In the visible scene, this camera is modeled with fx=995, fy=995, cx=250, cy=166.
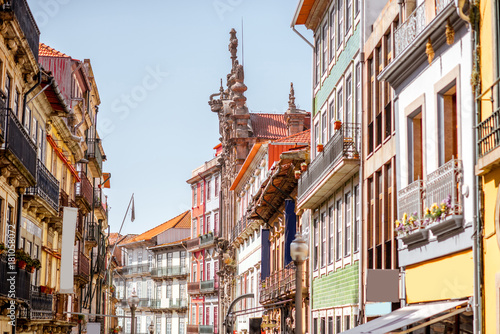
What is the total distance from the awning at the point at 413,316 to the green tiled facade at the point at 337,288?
715cm

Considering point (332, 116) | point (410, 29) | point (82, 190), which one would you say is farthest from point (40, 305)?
point (410, 29)

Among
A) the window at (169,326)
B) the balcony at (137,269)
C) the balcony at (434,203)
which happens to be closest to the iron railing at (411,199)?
the balcony at (434,203)

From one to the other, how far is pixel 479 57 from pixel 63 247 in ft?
82.1

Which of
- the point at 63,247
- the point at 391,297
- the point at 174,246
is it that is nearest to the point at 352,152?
the point at 391,297

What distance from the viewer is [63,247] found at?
121 ft

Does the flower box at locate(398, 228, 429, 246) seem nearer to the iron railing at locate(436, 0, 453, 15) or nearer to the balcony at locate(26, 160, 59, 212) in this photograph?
the iron railing at locate(436, 0, 453, 15)

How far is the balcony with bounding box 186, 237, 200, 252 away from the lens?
8212cm

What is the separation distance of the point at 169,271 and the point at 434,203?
78900 mm

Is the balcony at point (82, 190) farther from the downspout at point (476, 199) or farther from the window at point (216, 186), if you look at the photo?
the downspout at point (476, 199)

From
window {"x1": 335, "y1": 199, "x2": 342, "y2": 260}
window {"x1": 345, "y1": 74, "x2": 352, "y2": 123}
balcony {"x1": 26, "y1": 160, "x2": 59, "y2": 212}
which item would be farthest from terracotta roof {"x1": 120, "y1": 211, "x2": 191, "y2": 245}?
window {"x1": 345, "y1": 74, "x2": 352, "y2": 123}

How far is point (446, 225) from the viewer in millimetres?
15578

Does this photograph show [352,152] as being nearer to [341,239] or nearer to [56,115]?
[341,239]

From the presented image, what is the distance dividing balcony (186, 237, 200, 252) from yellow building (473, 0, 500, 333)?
68155mm

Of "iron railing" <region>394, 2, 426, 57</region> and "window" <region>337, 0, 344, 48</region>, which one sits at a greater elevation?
"window" <region>337, 0, 344, 48</region>
